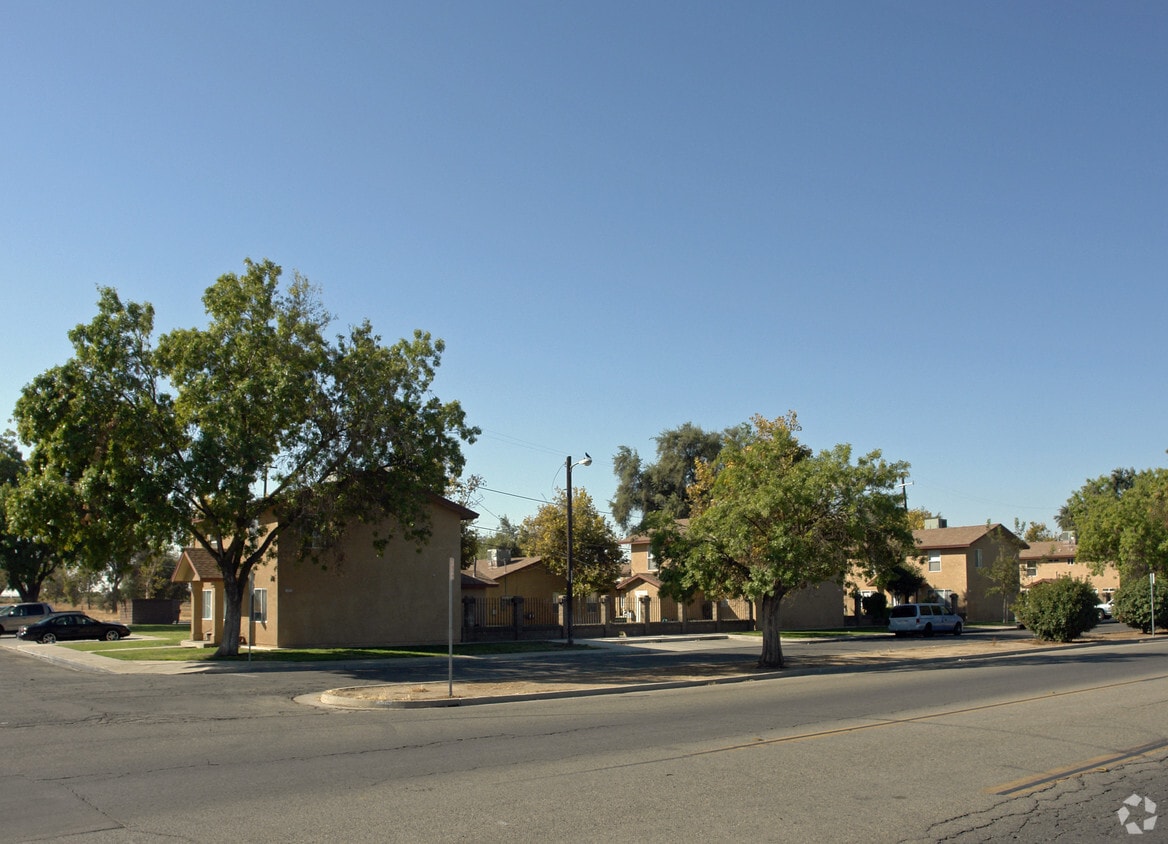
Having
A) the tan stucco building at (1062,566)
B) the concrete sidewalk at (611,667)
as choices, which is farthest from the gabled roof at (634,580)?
the tan stucco building at (1062,566)

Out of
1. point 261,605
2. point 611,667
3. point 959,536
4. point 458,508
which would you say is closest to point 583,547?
point 458,508

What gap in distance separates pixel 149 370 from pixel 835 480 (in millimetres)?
20563

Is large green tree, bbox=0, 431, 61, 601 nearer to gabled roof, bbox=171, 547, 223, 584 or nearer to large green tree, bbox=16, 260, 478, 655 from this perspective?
gabled roof, bbox=171, 547, 223, 584

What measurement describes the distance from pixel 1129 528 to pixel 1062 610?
42.3 feet

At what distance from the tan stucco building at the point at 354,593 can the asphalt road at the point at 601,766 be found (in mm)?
14743

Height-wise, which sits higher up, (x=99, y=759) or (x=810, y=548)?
(x=810, y=548)

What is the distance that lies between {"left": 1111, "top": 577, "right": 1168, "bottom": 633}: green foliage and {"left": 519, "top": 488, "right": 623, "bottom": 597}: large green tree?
24.3 meters

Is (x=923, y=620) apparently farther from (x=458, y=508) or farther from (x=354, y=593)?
(x=354, y=593)

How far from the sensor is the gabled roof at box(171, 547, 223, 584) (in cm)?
3784

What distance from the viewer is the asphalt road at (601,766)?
8.25 metres

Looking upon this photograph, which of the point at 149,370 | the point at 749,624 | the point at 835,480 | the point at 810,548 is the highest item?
the point at 149,370

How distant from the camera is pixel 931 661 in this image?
2950 cm

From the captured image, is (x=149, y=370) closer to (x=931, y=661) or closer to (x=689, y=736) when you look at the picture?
(x=689, y=736)

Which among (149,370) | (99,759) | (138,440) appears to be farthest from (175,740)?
(149,370)
